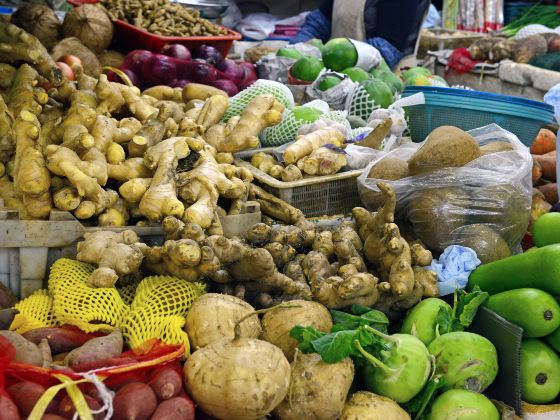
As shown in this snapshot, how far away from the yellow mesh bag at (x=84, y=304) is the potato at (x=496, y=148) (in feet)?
5.93

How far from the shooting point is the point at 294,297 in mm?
2223

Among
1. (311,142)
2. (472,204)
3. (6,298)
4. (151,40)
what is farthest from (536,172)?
(151,40)

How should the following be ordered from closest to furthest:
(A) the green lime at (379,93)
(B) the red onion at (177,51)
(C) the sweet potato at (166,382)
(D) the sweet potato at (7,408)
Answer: (D) the sweet potato at (7,408)
(C) the sweet potato at (166,382)
(A) the green lime at (379,93)
(B) the red onion at (177,51)

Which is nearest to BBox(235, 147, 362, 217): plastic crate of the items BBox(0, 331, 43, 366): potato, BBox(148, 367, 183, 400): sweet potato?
BBox(148, 367, 183, 400): sweet potato

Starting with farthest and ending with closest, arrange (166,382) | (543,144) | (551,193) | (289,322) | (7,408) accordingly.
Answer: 1. (543,144)
2. (551,193)
3. (289,322)
4. (166,382)
5. (7,408)

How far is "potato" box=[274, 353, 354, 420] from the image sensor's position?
1797mm

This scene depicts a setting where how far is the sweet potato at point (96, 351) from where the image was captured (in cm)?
171

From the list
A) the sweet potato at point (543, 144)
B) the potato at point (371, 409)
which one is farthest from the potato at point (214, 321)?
the sweet potato at point (543, 144)

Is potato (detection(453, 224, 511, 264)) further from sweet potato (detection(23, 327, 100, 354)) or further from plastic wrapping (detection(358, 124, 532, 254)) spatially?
sweet potato (detection(23, 327, 100, 354))

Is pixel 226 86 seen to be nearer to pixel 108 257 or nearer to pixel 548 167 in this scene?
pixel 548 167

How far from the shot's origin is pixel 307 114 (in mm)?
3551

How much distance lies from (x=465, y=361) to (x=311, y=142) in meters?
1.47

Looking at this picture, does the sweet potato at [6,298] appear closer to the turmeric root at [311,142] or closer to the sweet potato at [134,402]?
the sweet potato at [134,402]

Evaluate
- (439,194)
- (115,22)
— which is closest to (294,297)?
(439,194)
